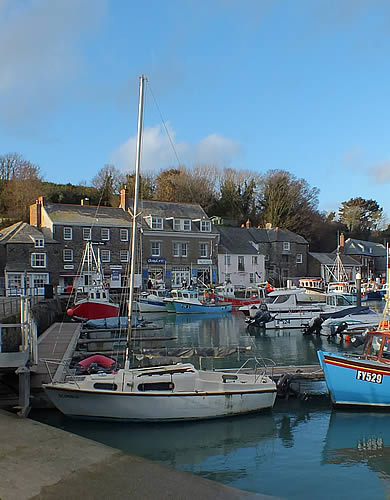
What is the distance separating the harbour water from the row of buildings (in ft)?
92.4

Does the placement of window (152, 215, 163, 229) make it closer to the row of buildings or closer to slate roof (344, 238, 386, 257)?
the row of buildings

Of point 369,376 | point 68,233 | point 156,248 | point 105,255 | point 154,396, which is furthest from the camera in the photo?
point 156,248

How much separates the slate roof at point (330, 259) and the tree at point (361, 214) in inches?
815

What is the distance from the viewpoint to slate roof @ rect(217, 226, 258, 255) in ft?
206

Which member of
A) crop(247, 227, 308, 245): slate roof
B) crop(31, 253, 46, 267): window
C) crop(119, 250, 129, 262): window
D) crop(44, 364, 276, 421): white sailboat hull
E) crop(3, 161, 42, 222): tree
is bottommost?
crop(44, 364, 276, 421): white sailboat hull

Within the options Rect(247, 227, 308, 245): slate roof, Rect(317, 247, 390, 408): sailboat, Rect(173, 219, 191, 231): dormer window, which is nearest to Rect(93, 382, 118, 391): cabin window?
Rect(317, 247, 390, 408): sailboat

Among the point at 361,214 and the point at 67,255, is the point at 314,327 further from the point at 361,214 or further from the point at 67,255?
the point at 361,214

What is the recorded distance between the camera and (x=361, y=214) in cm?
9938

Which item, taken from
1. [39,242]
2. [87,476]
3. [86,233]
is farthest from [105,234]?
[87,476]

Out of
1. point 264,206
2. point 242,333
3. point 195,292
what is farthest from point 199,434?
point 264,206

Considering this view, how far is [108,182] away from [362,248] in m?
44.1

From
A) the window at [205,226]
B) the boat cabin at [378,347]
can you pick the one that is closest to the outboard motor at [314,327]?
the boat cabin at [378,347]

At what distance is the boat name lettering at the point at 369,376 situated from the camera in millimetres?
14664

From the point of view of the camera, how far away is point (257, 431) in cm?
1367
